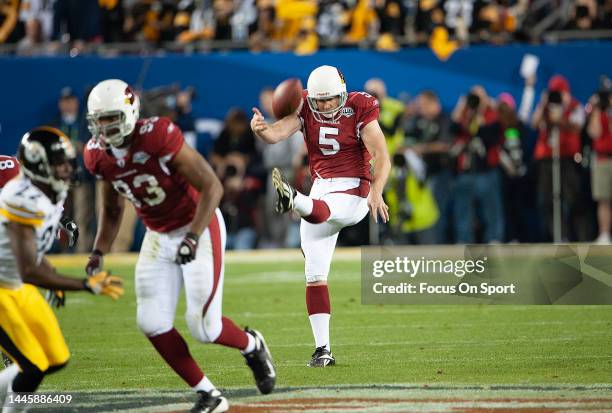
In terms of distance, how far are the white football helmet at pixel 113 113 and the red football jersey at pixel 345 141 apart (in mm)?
2193

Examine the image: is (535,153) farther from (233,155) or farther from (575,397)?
(575,397)

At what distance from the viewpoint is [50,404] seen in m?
6.36

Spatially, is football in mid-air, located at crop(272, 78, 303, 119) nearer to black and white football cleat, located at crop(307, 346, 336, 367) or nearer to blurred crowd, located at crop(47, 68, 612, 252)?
black and white football cleat, located at crop(307, 346, 336, 367)

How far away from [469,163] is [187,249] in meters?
9.47

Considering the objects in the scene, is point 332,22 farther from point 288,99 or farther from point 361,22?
point 288,99

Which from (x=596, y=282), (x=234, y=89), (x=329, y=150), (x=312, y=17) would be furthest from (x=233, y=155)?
(x=329, y=150)

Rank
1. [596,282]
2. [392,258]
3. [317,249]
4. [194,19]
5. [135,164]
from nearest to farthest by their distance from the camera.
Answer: [135,164] → [317,249] → [596,282] → [392,258] → [194,19]

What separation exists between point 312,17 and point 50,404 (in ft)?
33.6

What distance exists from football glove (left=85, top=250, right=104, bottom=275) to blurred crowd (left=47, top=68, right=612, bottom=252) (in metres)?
8.53

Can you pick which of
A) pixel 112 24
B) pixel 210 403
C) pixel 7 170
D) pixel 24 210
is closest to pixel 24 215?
pixel 24 210

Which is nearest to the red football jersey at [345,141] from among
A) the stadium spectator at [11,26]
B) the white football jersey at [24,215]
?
the white football jersey at [24,215]

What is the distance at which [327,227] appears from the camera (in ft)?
25.9

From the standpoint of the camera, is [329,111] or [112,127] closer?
[112,127]

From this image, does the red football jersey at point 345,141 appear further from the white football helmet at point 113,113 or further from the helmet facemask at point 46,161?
the helmet facemask at point 46,161
